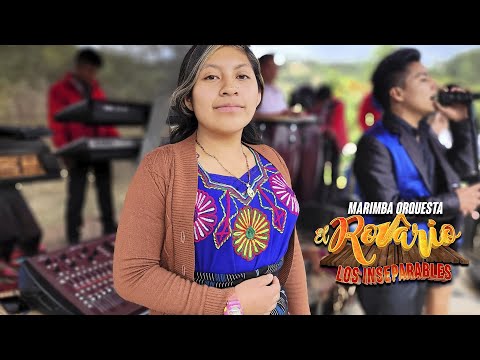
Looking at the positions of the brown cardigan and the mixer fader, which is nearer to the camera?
the brown cardigan

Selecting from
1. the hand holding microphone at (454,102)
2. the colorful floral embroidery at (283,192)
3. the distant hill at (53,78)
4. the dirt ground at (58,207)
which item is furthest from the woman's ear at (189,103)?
the distant hill at (53,78)

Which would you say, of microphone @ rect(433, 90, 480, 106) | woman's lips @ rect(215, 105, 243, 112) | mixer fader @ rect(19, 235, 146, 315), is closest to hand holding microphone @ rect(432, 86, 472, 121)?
microphone @ rect(433, 90, 480, 106)

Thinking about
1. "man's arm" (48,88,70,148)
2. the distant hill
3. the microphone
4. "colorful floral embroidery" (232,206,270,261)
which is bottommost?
"colorful floral embroidery" (232,206,270,261)

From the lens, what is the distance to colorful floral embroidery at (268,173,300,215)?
1067 mm

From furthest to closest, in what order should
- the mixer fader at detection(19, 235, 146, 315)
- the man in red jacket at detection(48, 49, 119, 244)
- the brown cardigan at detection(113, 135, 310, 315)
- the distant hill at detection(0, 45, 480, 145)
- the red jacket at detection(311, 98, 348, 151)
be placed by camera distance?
the distant hill at detection(0, 45, 480, 145)
the man in red jacket at detection(48, 49, 119, 244)
the red jacket at detection(311, 98, 348, 151)
the mixer fader at detection(19, 235, 146, 315)
the brown cardigan at detection(113, 135, 310, 315)

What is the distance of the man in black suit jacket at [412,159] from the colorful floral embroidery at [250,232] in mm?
522

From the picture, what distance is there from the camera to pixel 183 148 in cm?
104

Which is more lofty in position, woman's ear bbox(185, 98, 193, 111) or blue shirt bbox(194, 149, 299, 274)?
woman's ear bbox(185, 98, 193, 111)

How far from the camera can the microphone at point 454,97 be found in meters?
1.39

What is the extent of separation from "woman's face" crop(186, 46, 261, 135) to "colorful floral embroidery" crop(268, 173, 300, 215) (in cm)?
17

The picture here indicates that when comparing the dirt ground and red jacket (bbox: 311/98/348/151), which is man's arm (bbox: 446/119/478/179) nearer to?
red jacket (bbox: 311/98/348/151)

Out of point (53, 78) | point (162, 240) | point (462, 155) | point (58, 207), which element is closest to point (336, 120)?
point (462, 155)
